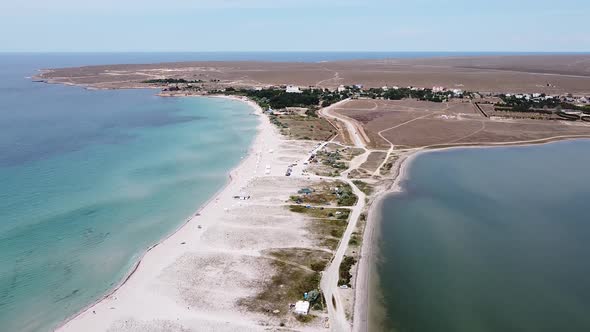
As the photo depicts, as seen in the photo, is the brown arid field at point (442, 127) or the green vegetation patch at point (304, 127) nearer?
the green vegetation patch at point (304, 127)

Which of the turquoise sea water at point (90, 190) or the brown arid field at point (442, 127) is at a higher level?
the brown arid field at point (442, 127)

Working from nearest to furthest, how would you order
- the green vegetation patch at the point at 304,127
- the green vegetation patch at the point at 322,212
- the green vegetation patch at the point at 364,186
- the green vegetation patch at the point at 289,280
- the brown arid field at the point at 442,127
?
1. the green vegetation patch at the point at 289,280
2. the green vegetation patch at the point at 322,212
3. the green vegetation patch at the point at 364,186
4. the green vegetation patch at the point at 304,127
5. the brown arid field at the point at 442,127

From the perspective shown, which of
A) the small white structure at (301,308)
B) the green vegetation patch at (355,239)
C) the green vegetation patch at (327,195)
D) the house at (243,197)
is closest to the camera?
the small white structure at (301,308)

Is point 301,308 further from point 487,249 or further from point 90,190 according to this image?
point 90,190

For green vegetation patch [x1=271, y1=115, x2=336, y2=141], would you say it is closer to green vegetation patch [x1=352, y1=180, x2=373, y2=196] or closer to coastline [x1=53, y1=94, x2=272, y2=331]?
coastline [x1=53, y1=94, x2=272, y2=331]

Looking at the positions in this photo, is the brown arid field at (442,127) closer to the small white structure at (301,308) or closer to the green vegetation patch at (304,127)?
the green vegetation patch at (304,127)

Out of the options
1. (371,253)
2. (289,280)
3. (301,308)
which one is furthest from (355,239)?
(301,308)

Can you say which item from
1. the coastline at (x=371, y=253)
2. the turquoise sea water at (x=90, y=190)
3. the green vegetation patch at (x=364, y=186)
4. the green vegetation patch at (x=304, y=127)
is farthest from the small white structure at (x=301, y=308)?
the green vegetation patch at (x=304, y=127)
